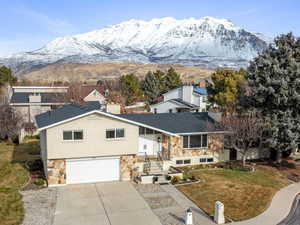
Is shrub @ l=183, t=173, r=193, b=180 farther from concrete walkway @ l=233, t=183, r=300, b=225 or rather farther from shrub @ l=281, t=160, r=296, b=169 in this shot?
shrub @ l=281, t=160, r=296, b=169

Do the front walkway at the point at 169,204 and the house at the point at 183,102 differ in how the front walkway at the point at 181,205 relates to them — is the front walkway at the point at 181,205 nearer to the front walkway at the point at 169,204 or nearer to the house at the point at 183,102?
the front walkway at the point at 169,204

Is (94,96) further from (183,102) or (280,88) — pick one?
(280,88)

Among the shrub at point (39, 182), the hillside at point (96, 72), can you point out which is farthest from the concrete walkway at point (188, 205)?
the hillside at point (96, 72)

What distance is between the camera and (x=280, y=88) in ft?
76.8

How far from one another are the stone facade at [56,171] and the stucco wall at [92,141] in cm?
45

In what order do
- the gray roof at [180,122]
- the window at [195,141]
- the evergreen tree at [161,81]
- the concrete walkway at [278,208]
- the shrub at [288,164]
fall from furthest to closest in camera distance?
the evergreen tree at [161,81], the shrub at [288,164], the window at [195,141], the gray roof at [180,122], the concrete walkway at [278,208]

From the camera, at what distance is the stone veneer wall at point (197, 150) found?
973 inches

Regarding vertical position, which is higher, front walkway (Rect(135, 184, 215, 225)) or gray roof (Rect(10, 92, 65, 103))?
gray roof (Rect(10, 92, 65, 103))

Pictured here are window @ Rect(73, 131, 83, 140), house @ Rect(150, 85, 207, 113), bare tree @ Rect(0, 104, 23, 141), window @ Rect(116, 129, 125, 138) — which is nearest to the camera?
window @ Rect(73, 131, 83, 140)

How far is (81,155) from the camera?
20.2 meters

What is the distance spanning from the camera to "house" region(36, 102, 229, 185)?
64.8ft

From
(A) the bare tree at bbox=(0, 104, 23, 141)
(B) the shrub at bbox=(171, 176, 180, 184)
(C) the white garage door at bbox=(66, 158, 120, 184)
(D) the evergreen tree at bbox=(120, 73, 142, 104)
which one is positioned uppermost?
(D) the evergreen tree at bbox=(120, 73, 142, 104)

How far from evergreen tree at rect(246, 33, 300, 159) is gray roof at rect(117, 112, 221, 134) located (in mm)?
4694

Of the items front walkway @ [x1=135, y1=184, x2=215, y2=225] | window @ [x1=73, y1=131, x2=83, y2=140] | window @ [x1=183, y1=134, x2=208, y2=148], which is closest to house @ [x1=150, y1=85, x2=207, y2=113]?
window @ [x1=183, y1=134, x2=208, y2=148]
